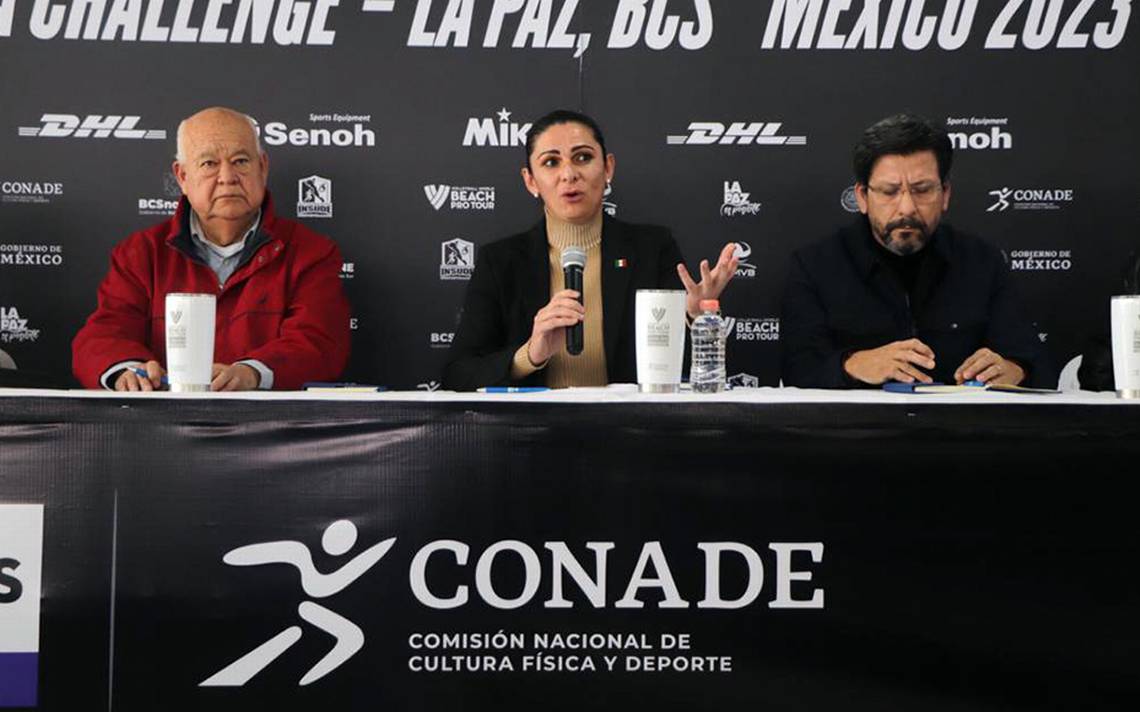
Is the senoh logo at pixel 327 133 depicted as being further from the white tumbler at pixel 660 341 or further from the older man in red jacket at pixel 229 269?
the white tumbler at pixel 660 341

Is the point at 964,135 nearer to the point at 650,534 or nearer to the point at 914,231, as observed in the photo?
the point at 914,231

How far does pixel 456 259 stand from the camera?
3.79 meters

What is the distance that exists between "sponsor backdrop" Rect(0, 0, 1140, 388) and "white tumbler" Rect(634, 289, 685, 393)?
1629 mm

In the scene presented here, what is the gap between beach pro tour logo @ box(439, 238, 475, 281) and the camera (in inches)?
149

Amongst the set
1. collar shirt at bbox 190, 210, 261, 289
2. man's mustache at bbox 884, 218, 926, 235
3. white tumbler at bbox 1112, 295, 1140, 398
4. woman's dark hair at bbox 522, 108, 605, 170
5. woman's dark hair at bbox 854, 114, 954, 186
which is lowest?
white tumbler at bbox 1112, 295, 1140, 398

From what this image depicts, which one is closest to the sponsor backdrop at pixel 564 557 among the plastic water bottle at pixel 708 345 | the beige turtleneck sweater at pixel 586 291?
the plastic water bottle at pixel 708 345

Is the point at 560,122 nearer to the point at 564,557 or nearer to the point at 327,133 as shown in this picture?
the point at 327,133

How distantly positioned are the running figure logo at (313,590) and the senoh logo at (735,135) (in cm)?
215

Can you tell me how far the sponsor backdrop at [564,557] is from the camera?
6.37 ft

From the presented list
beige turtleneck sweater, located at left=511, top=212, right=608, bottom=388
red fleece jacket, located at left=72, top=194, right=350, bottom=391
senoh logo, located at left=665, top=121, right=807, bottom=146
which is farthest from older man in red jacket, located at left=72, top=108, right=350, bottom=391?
senoh logo, located at left=665, top=121, right=807, bottom=146

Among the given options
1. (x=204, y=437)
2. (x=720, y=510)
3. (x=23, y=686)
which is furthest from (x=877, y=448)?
(x=23, y=686)

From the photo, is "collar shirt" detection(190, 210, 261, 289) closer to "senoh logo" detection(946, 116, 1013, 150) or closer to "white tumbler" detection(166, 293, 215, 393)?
"white tumbler" detection(166, 293, 215, 393)

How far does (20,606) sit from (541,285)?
5.69 ft

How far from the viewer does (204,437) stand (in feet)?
6.48
